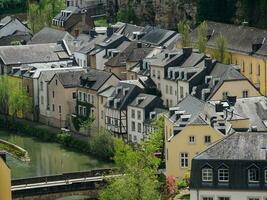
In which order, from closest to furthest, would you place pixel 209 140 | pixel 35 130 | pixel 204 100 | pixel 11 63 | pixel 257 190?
pixel 257 190 < pixel 209 140 < pixel 204 100 < pixel 35 130 < pixel 11 63

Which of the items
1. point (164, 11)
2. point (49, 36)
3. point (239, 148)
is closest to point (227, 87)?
point (239, 148)

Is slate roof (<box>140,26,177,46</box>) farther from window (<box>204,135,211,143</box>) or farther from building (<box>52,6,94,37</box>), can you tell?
window (<box>204,135,211,143</box>)

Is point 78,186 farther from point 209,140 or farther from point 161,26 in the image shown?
point 161,26

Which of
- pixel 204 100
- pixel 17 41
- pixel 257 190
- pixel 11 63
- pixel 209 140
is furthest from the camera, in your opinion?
pixel 17 41

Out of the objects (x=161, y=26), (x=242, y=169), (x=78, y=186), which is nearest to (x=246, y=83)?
(x=78, y=186)

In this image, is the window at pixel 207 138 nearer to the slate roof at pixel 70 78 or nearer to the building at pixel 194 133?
the building at pixel 194 133

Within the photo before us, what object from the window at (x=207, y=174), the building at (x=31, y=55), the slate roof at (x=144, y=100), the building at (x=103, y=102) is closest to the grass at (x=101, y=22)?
the building at (x=31, y=55)
